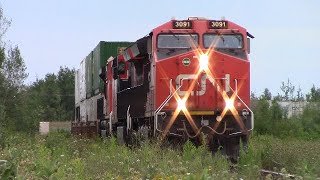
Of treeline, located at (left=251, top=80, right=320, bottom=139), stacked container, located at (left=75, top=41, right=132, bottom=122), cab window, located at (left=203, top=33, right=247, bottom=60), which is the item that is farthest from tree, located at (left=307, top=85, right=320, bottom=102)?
cab window, located at (left=203, top=33, right=247, bottom=60)

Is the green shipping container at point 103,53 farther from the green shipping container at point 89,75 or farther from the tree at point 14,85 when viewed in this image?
the tree at point 14,85

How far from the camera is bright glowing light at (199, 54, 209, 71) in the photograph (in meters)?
15.2

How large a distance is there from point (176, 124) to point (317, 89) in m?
41.3

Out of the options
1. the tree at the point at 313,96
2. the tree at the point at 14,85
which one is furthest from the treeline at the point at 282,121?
the tree at the point at 14,85

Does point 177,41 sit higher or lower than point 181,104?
higher

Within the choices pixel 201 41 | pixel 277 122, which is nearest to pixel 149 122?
pixel 201 41

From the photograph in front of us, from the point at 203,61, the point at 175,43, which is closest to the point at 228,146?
the point at 203,61

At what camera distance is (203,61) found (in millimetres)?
15211

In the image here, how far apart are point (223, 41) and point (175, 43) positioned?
1258mm

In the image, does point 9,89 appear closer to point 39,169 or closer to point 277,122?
point 277,122

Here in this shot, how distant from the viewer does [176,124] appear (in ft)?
49.0

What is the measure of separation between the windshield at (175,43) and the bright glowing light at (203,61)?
35 cm

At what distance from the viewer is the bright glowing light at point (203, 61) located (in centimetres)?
1521

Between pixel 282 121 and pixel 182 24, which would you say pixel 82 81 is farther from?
pixel 182 24
